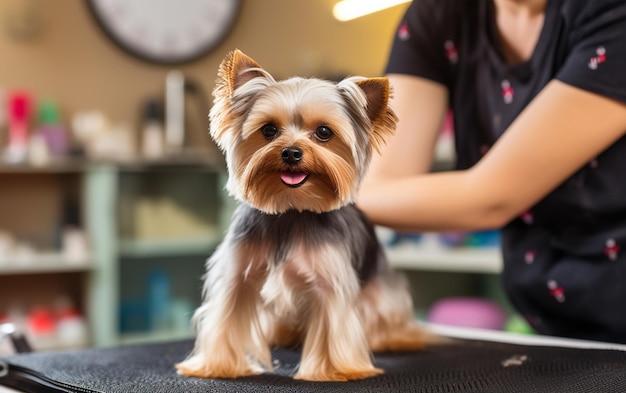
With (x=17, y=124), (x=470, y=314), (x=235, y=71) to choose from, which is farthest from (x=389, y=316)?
(x=17, y=124)

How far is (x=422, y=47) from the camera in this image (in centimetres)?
104

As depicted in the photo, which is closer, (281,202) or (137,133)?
(281,202)

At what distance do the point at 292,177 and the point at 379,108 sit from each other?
3.3 inches

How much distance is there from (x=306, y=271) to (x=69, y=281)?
2.41 m

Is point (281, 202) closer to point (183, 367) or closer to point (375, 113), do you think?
point (375, 113)

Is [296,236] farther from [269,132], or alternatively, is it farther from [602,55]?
[602,55]

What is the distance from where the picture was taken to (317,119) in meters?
0.52

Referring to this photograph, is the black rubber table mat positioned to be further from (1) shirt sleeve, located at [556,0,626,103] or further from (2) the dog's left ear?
(1) shirt sleeve, located at [556,0,626,103]

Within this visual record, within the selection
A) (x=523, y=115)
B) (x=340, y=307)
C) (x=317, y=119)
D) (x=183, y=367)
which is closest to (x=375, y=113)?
(x=317, y=119)

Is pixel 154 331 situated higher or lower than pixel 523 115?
lower

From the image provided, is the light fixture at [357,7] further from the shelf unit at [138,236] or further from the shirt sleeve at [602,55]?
the shirt sleeve at [602,55]

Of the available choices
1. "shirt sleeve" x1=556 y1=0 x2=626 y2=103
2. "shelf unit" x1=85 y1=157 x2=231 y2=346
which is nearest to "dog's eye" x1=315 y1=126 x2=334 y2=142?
"shirt sleeve" x1=556 y1=0 x2=626 y2=103

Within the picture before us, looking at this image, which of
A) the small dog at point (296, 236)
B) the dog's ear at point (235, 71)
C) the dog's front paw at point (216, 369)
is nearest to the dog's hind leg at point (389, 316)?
the small dog at point (296, 236)

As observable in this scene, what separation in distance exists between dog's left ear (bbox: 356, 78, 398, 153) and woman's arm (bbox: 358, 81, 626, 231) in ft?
1.04
